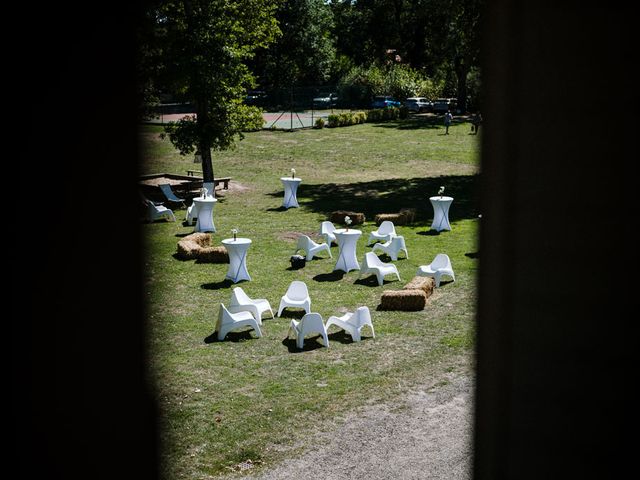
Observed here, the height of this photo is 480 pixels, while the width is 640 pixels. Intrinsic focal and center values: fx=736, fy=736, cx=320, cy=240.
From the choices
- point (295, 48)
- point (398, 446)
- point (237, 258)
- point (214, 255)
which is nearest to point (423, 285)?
point (237, 258)

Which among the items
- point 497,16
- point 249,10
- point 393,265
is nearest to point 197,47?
point 249,10

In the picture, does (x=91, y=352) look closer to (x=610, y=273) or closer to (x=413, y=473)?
(x=610, y=273)

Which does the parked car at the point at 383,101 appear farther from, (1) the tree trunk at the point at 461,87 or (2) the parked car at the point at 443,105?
(1) the tree trunk at the point at 461,87

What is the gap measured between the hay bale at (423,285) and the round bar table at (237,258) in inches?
130

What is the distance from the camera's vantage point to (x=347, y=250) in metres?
15.7

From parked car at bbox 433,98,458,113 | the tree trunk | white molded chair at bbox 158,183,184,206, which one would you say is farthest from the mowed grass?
parked car at bbox 433,98,458,113

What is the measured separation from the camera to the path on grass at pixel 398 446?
725 centimetres

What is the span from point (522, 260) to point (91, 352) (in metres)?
0.96

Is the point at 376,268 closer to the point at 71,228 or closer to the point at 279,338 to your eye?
the point at 279,338

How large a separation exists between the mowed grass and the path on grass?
285 mm

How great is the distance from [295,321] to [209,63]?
14766 millimetres

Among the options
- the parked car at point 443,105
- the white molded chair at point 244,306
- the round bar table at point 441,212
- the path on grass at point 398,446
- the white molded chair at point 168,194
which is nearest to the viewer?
the path on grass at point 398,446

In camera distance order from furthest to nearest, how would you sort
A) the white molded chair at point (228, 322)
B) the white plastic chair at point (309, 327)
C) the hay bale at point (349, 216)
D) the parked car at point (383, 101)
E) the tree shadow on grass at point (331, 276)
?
the parked car at point (383, 101)
the hay bale at point (349, 216)
the tree shadow on grass at point (331, 276)
the white molded chair at point (228, 322)
the white plastic chair at point (309, 327)

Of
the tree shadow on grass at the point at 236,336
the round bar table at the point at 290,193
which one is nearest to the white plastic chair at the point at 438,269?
the tree shadow on grass at the point at 236,336
